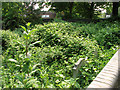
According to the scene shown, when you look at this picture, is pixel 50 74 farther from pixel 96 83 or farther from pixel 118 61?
pixel 118 61

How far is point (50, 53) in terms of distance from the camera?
141 inches

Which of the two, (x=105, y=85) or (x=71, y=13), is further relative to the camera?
(x=71, y=13)

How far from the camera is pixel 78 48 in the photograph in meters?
4.00

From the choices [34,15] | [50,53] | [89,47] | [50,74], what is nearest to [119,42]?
[89,47]

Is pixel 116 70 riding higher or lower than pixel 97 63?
higher

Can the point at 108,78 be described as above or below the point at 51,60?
above

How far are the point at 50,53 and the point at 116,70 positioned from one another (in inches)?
73.0

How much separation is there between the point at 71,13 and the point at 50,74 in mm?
8628

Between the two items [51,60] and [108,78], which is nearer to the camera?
[108,78]

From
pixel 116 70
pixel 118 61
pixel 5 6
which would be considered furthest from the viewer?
pixel 5 6

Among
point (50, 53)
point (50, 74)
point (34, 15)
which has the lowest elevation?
point (50, 74)

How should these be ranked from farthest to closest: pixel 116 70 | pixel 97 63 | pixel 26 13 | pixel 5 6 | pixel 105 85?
pixel 26 13 → pixel 5 6 → pixel 97 63 → pixel 116 70 → pixel 105 85

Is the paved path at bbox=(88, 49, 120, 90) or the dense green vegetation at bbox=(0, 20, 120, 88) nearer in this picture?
the paved path at bbox=(88, 49, 120, 90)

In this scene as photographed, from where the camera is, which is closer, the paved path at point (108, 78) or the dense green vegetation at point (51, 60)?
the paved path at point (108, 78)
